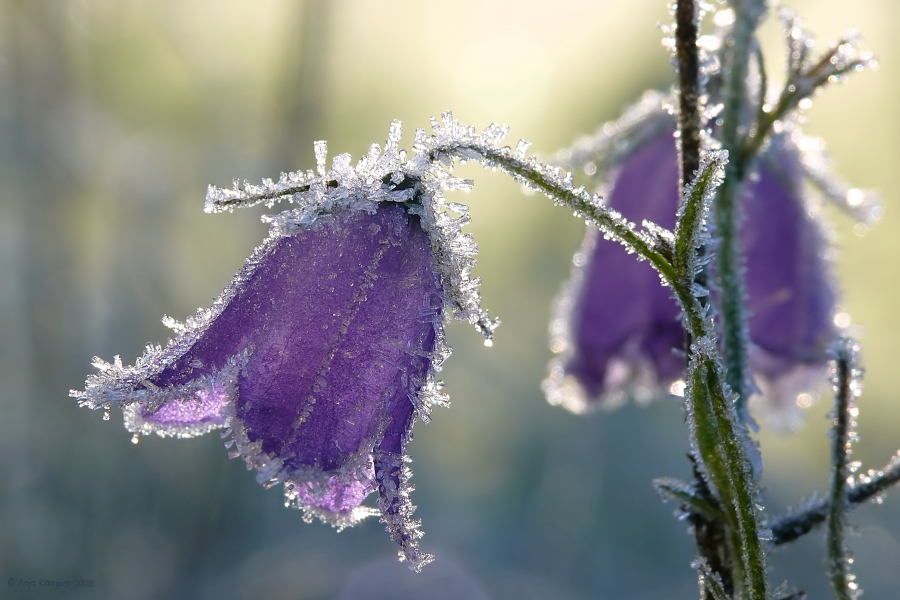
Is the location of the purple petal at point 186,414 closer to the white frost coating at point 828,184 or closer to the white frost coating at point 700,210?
the white frost coating at point 700,210

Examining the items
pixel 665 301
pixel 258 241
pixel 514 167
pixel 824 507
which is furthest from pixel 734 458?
pixel 258 241

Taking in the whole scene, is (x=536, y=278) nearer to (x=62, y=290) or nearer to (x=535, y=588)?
(x=535, y=588)

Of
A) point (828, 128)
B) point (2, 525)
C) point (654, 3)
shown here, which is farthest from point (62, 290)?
point (828, 128)

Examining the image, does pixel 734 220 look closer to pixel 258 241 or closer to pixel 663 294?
pixel 663 294

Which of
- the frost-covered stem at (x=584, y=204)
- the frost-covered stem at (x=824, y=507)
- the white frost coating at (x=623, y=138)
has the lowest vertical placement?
the frost-covered stem at (x=824, y=507)

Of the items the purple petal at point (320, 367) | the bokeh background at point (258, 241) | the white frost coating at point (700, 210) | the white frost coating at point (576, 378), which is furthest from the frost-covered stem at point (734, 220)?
the bokeh background at point (258, 241)

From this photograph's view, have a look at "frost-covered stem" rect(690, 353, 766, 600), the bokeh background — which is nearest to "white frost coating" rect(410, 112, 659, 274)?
"frost-covered stem" rect(690, 353, 766, 600)

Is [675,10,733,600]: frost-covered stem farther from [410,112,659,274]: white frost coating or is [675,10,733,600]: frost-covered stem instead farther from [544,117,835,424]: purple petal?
[544,117,835,424]: purple petal
